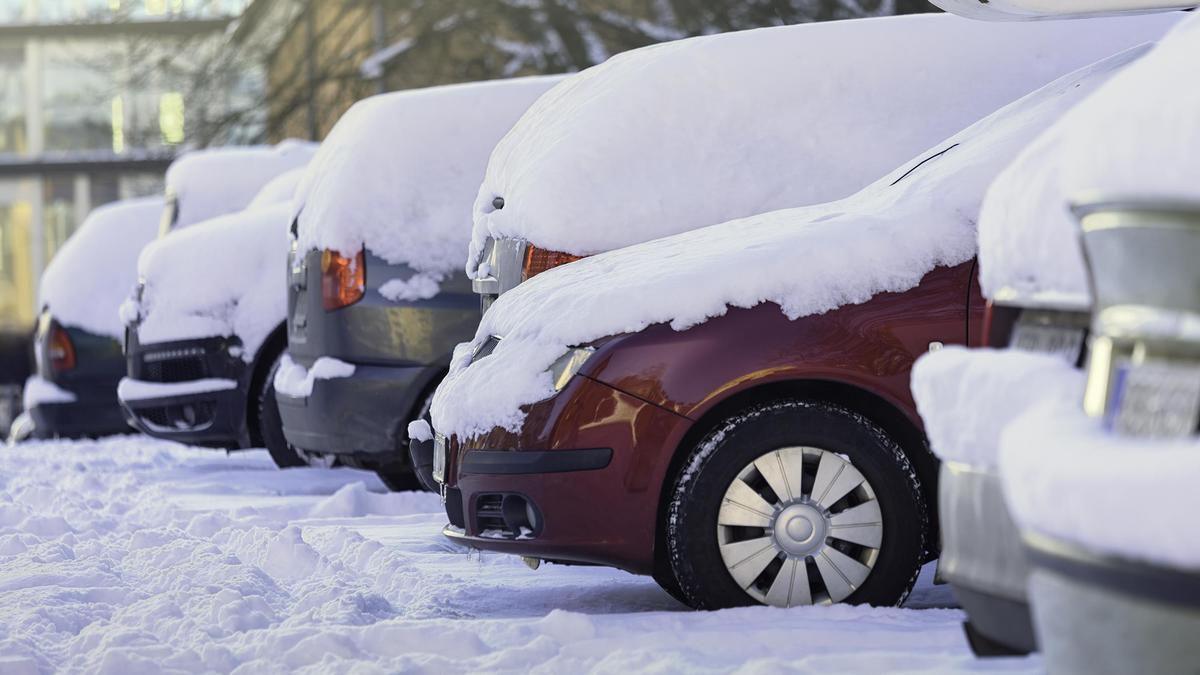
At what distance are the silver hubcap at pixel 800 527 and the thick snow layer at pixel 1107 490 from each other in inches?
90.0

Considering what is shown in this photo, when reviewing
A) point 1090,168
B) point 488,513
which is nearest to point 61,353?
point 488,513

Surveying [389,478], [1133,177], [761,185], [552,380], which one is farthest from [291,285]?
[1133,177]

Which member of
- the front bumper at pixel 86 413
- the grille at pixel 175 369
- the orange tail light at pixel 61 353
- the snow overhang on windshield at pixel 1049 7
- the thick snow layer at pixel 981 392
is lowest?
the front bumper at pixel 86 413

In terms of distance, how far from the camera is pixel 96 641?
5.28 meters

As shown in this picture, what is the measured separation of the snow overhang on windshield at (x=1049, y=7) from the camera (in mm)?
5078

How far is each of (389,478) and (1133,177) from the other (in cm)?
685

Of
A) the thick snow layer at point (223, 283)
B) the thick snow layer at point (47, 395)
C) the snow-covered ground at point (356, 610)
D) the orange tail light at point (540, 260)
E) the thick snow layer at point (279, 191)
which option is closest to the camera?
the snow-covered ground at point (356, 610)

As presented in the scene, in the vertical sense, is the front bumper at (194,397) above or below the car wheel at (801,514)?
below

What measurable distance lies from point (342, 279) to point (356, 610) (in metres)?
3.04

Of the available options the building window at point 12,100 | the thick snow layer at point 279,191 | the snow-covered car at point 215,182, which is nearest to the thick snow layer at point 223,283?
the thick snow layer at point 279,191

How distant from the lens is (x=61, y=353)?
1334 cm

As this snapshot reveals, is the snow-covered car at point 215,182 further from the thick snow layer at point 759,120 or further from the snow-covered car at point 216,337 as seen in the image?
the thick snow layer at point 759,120

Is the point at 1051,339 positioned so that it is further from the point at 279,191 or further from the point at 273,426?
the point at 279,191

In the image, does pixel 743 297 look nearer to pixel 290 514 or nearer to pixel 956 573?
pixel 956 573
